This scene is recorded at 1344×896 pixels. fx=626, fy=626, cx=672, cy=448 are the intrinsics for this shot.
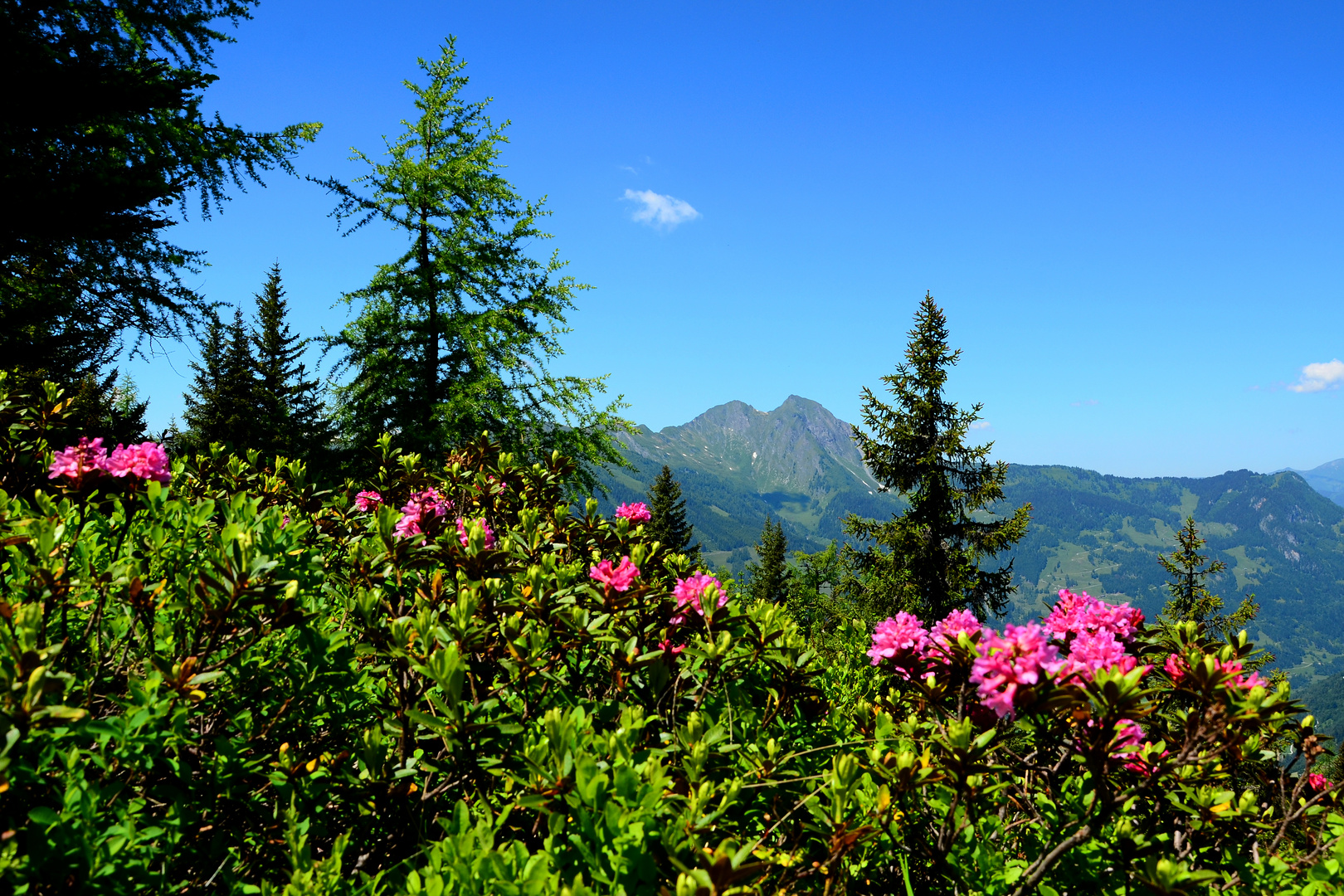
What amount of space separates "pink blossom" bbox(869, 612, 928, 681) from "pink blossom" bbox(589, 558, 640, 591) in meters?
1.07

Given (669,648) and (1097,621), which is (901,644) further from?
(669,648)

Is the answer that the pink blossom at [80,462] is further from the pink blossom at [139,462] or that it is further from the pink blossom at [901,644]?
the pink blossom at [901,644]

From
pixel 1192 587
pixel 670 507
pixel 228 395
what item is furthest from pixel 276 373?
pixel 1192 587

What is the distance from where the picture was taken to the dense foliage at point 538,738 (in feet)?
4.59

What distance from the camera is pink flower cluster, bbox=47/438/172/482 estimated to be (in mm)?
2578

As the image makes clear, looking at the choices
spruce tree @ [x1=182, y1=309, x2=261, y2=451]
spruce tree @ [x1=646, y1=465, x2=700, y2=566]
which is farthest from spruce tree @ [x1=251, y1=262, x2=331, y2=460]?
spruce tree @ [x1=646, y1=465, x2=700, y2=566]

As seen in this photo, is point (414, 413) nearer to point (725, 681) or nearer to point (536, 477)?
point (536, 477)

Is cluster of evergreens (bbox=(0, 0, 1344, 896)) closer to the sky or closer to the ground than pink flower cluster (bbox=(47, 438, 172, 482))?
closer to the ground

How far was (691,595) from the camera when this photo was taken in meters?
2.61

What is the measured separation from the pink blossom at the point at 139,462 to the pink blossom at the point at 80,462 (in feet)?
0.11

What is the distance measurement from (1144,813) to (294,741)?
2829 millimetres

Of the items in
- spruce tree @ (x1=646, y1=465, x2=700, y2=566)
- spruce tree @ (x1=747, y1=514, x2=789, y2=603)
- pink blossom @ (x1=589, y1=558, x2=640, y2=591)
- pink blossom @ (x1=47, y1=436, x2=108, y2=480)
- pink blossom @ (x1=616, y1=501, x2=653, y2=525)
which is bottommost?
spruce tree @ (x1=747, y1=514, x2=789, y2=603)

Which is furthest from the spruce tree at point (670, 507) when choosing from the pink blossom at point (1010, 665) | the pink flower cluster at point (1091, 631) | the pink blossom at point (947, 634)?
the pink blossom at point (1010, 665)

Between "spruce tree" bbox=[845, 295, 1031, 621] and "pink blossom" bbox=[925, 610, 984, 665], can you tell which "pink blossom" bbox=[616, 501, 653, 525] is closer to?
"pink blossom" bbox=[925, 610, 984, 665]
